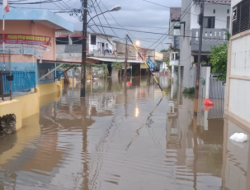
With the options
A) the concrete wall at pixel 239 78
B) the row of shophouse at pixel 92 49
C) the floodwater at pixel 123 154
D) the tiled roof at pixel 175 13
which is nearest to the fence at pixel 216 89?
the concrete wall at pixel 239 78

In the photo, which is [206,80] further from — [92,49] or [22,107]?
[92,49]

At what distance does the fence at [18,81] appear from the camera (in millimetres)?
10266

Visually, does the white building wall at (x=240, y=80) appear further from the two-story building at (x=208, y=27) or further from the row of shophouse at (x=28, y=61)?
the two-story building at (x=208, y=27)

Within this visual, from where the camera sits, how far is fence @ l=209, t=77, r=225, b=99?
20.4m

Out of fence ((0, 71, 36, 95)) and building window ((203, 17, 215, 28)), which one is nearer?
fence ((0, 71, 36, 95))

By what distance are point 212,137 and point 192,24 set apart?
1792cm

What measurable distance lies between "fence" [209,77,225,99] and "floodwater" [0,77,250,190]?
7.48 m

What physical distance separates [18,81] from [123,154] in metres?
6.50

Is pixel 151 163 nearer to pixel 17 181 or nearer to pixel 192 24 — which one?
pixel 17 181

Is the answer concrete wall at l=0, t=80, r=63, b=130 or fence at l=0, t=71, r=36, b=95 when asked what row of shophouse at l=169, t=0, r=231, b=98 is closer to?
concrete wall at l=0, t=80, r=63, b=130

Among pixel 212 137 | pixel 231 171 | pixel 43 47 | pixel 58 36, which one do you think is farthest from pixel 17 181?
pixel 58 36

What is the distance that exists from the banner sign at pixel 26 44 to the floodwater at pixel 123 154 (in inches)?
309

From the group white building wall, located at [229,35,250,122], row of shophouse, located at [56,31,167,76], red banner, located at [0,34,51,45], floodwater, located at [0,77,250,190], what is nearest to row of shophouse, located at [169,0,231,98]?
white building wall, located at [229,35,250,122]

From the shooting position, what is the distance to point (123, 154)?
7.93 m
